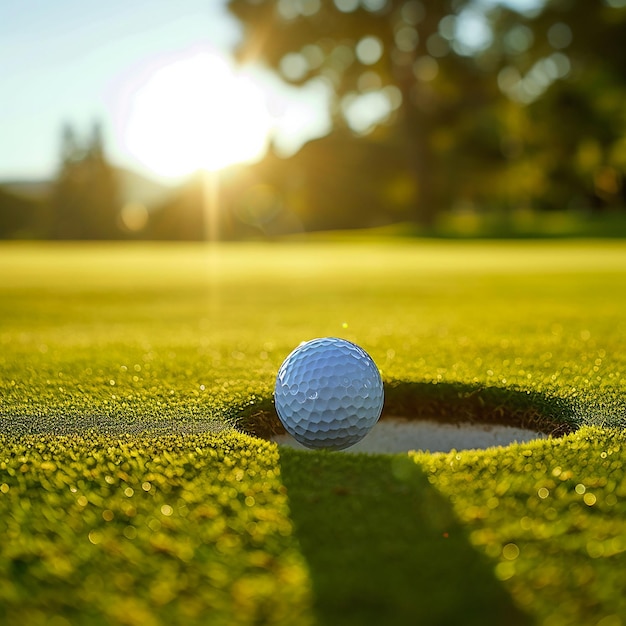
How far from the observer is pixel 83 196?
58500mm

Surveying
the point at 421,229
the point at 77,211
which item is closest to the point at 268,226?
the point at 77,211

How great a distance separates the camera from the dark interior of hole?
9.94 ft

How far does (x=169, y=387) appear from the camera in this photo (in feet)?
11.1

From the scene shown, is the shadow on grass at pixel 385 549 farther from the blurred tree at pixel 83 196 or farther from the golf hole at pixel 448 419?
the blurred tree at pixel 83 196

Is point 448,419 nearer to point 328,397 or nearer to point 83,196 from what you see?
point 328,397

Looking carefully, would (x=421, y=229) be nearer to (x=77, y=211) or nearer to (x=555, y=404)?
(x=555, y=404)

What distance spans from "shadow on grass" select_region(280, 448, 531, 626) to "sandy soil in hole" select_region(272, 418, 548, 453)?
3.36ft

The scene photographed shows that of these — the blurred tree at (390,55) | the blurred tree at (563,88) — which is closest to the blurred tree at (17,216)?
the blurred tree at (390,55)

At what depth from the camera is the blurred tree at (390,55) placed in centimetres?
3142

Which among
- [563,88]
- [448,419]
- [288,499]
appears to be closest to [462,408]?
[448,419]

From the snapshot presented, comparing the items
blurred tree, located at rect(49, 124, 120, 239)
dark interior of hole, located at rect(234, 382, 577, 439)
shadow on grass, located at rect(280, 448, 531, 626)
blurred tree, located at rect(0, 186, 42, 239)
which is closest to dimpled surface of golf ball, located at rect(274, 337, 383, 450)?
dark interior of hole, located at rect(234, 382, 577, 439)

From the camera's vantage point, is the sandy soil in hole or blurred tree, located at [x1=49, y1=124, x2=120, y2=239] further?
blurred tree, located at [x1=49, y1=124, x2=120, y2=239]

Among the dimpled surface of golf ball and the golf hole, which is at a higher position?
the dimpled surface of golf ball

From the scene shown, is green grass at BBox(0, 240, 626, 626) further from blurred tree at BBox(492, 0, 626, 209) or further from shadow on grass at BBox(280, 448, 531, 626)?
blurred tree at BBox(492, 0, 626, 209)
